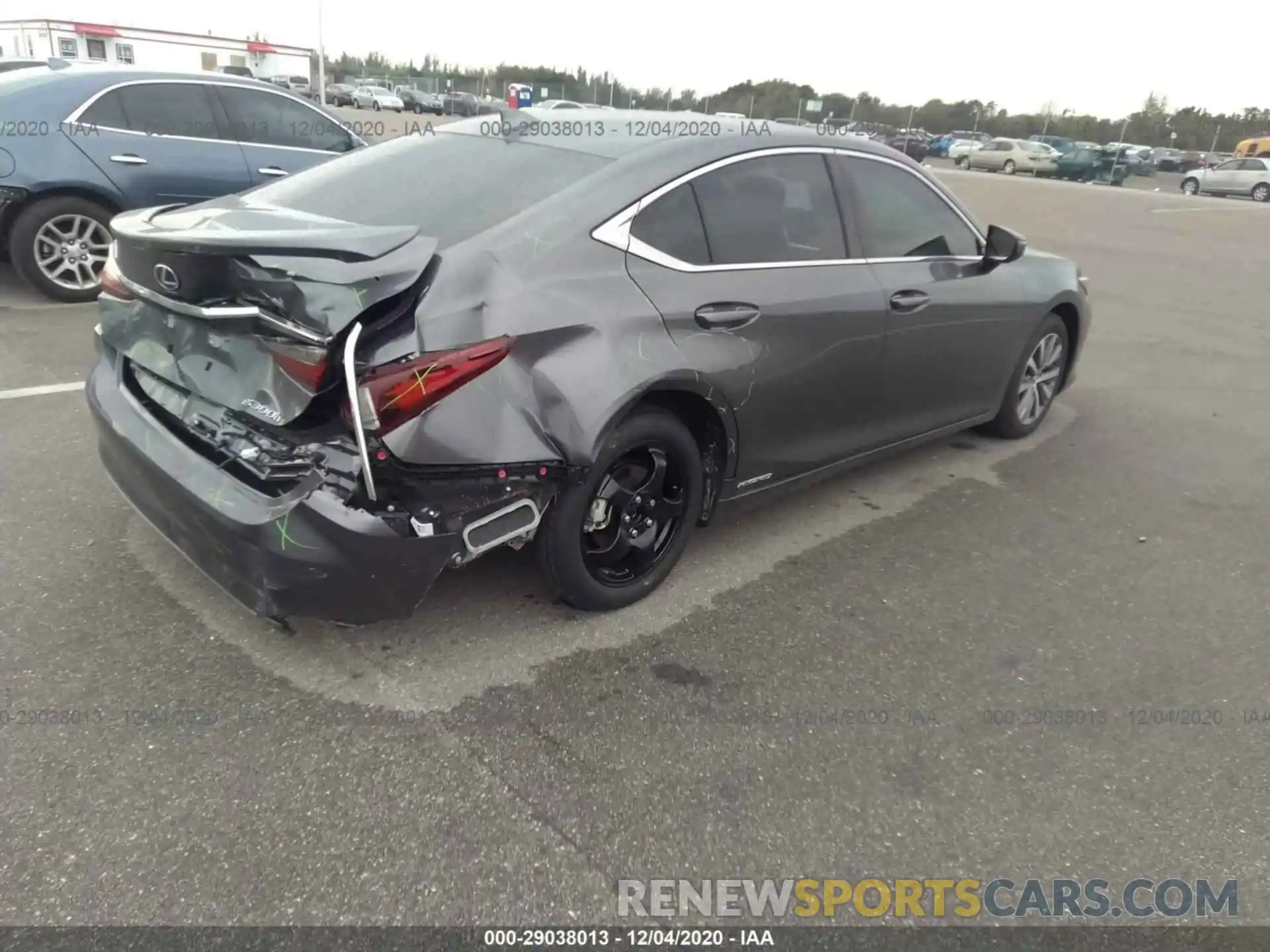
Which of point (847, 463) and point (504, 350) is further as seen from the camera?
point (847, 463)

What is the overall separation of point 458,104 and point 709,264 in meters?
52.5

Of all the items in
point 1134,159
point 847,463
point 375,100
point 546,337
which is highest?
point 375,100

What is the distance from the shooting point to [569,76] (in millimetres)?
58312

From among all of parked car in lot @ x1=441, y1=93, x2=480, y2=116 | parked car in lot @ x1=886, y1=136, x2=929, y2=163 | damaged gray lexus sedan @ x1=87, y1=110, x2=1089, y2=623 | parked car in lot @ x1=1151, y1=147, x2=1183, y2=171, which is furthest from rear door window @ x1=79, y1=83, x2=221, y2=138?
parked car in lot @ x1=1151, y1=147, x2=1183, y2=171

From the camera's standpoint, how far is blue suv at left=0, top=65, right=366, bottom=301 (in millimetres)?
6551

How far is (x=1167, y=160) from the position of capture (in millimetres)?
46125

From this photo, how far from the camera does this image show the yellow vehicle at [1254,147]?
4088 cm

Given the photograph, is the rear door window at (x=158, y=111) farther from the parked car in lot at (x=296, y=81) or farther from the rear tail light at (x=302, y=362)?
the parked car in lot at (x=296, y=81)

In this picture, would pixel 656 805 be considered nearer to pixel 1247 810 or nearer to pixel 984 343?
pixel 1247 810

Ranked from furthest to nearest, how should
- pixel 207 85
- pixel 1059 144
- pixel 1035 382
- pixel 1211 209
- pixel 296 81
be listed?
pixel 296 81 < pixel 1059 144 < pixel 1211 209 < pixel 207 85 < pixel 1035 382

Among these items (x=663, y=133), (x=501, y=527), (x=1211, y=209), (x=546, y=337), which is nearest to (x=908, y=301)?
(x=663, y=133)

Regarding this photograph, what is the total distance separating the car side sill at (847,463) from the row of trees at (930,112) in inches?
1607

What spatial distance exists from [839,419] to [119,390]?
270cm

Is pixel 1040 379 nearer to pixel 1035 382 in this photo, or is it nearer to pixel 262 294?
pixel 1035 382
